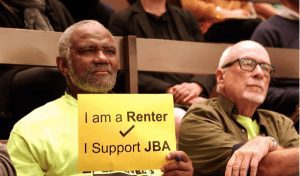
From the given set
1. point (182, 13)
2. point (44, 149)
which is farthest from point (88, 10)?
point (44, 149)

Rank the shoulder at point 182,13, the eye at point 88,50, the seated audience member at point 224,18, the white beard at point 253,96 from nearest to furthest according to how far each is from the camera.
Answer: the eye at point 88,50, the white beard at point 253,96, the shoulder at point 182,13, the seated audience member at point 224,18

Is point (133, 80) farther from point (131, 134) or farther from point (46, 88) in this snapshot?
point (131, 134)

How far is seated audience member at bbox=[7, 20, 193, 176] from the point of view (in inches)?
82.7

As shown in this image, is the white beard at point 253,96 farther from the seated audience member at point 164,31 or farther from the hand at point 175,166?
the hand at point 175,166

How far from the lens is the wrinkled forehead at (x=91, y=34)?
2453 millimetres

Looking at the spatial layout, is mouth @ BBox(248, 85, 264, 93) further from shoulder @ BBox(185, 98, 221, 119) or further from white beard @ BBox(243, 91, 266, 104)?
shoulder @ BBox(185, 98, 221, 119)

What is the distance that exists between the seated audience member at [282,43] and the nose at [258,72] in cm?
56

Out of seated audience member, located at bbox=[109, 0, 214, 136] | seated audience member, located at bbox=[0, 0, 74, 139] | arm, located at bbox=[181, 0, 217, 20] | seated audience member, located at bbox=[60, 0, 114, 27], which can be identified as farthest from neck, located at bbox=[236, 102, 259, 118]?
arm, located at bbox=[181, 0, 217, 20]

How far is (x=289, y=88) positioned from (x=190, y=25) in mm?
574

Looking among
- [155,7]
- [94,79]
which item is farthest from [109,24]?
[94,79]

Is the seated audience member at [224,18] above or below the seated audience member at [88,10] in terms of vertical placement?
below

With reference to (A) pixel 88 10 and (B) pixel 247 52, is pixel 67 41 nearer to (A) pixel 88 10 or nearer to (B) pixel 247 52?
(B) pixel 247 52

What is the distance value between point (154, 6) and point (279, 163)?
1.50m

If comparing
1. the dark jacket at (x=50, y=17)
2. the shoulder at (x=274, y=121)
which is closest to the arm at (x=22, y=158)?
the dark jacket at (x=50, y=17)
